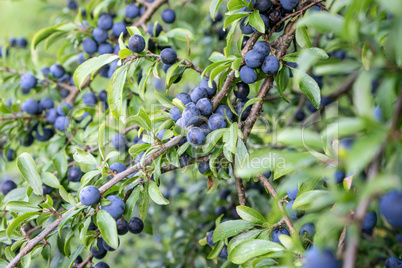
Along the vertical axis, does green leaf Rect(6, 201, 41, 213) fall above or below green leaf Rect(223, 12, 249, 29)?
below

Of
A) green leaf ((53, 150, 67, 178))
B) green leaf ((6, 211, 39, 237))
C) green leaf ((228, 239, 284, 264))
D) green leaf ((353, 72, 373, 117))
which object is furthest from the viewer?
green leaf ((53, 150, 67, 178))

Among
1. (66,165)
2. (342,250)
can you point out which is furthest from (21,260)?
(342,250)

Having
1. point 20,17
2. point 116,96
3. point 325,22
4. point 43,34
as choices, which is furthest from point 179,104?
point 20,17

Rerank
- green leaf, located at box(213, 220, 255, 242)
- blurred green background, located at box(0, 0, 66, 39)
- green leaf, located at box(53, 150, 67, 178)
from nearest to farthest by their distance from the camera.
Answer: green leaf, located at box(213, 220, 255, 242), green leaf, located at box(53, 150, 67, 178), blurred green background, located at box(0, 0, 66, 39)

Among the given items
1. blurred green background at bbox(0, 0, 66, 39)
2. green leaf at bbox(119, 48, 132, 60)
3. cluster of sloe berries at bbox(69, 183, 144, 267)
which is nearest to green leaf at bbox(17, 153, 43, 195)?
cluster of sloe berries at bbox(69, 183, 144, 267)

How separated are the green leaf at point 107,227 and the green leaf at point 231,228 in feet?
1.21

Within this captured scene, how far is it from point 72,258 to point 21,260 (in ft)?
0.52

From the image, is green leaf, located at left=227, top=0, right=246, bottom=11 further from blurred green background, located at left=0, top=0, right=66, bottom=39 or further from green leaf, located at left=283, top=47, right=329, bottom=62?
blurred green background, located at left=0, top=0, right=66, bottom=39

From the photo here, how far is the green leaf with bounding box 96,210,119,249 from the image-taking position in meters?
0.99

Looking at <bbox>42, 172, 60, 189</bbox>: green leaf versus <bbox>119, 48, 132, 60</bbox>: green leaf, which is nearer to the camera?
<bbox>119, 48, 132, 60</bbox>: green leaf

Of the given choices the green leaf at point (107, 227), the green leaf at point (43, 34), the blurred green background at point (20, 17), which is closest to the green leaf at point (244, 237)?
the green leaf at point (107, 227)

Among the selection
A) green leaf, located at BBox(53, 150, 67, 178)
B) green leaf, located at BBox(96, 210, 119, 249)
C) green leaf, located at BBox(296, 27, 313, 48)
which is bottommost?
green leaf, located at BBox(53, 150, 67, 178)

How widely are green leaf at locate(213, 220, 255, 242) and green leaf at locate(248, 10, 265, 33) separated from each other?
674 mm

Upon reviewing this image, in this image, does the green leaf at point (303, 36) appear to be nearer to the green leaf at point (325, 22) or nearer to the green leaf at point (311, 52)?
the green leaf at point (311, 52)
